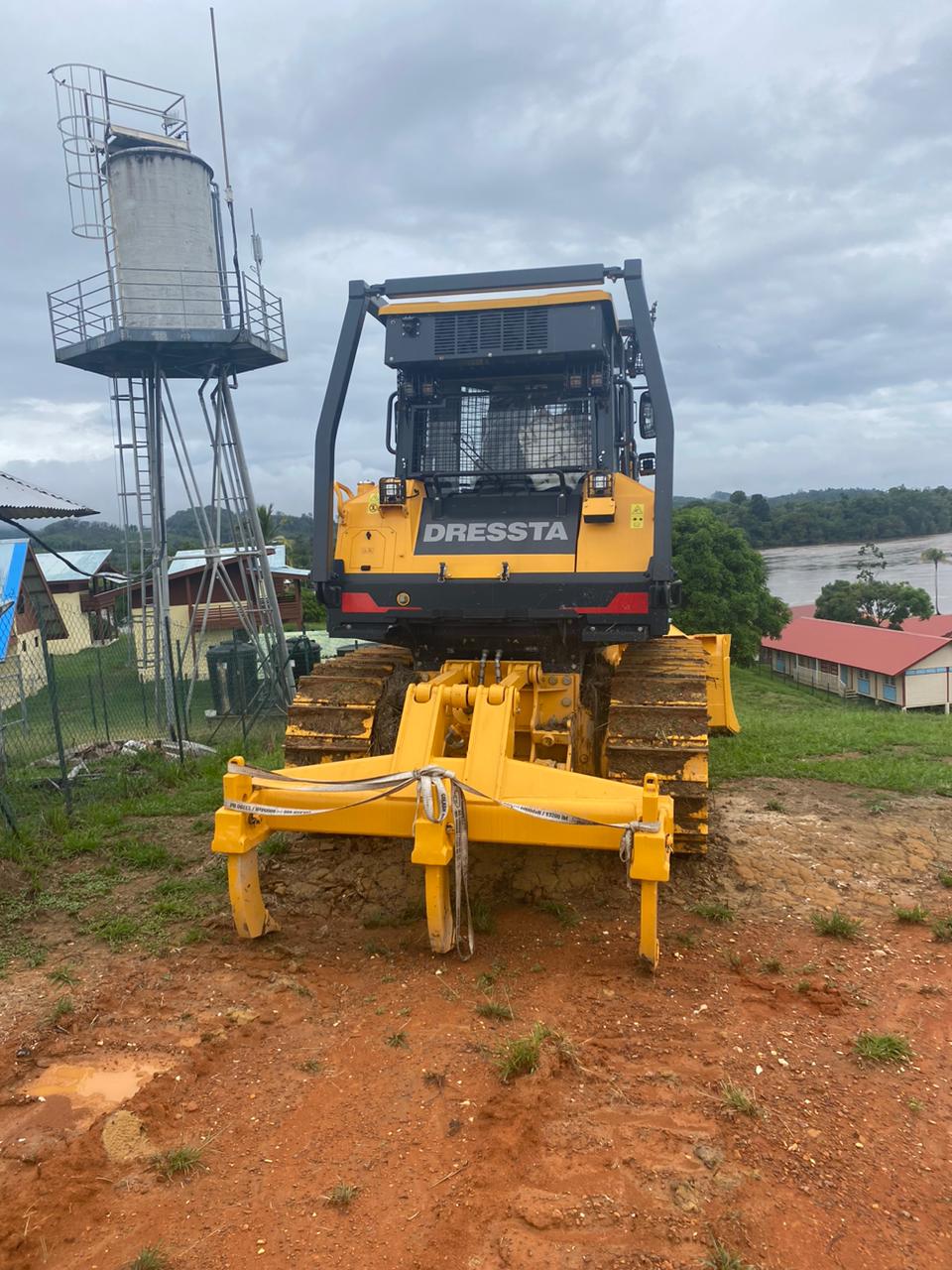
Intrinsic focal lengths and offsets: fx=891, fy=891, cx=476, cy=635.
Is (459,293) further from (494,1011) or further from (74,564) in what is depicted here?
(74,564)

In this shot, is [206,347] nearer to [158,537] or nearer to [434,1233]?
[158,537]

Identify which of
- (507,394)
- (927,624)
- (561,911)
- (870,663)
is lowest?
(870,663)

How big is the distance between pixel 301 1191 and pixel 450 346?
5.08 meters

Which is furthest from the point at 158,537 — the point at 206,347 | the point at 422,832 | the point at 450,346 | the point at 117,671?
the point at 422,832

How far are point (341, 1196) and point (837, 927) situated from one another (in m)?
3.20

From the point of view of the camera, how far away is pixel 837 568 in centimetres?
7275

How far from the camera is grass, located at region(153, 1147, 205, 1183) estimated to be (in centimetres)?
306

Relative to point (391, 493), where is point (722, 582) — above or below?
below

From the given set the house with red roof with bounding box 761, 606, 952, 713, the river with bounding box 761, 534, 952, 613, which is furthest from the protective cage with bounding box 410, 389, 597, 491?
the river with bounding box 761, 534, 952, 613

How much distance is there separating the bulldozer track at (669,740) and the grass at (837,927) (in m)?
0.76

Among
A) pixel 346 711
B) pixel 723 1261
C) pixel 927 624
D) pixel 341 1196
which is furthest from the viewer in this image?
pixel 927 624

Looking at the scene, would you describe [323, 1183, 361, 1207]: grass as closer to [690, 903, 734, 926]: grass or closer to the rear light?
[690, 903, 734, 926]: grass

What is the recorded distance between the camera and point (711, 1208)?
9.30 ft

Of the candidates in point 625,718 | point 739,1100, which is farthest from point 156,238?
point 739,1100
